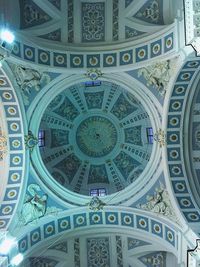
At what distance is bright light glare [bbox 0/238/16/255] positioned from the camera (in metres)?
14.2

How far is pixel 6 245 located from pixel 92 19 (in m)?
9.02

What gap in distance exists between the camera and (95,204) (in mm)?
16922

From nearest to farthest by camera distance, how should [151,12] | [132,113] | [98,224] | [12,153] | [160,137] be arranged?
[151,12] < [12,153] < [160,137] < [98,224] < [132,113]

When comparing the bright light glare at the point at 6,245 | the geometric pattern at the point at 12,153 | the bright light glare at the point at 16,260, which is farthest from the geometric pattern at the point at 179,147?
the bright light glare at the point at 6,245

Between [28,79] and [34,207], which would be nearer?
[28,79]

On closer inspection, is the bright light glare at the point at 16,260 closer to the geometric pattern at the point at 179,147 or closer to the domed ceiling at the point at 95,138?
the domed ceiling at the point at 95,138

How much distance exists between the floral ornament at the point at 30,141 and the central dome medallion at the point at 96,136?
3095mm

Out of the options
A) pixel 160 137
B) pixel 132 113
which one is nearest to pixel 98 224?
pixel 160 137

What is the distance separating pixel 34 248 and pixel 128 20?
31.9 feet

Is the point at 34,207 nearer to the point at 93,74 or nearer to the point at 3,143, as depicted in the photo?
the point at 3,143

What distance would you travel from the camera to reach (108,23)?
15742mm

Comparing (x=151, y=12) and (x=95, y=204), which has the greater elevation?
(x=151, y=12)

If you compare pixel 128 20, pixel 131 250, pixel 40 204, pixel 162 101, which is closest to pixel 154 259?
pixel 131 250

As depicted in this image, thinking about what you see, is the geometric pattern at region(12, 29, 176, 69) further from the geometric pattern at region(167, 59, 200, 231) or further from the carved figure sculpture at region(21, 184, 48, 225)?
the carved figure sculpture at region(21, 184, 48, 225)
